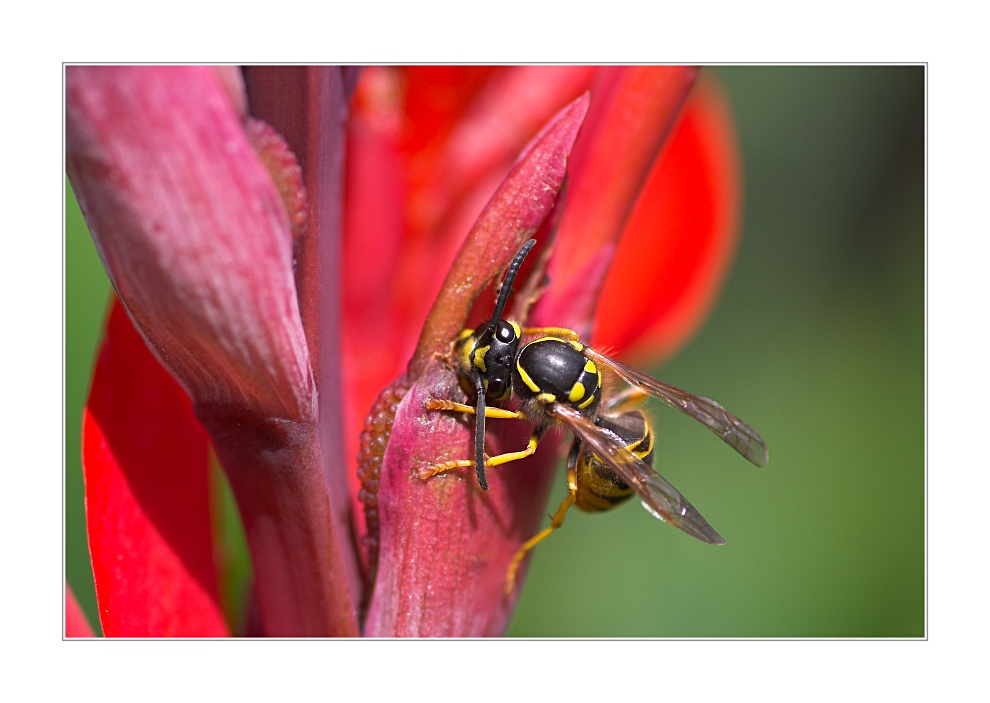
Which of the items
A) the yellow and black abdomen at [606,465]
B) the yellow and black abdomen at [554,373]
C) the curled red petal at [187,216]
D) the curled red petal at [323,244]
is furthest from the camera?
the yellow and black abdomen at [606,465]

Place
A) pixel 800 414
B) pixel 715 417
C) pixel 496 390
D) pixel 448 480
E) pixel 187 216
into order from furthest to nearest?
pixel 800 414
pixel 715 417
pixel 496 390
pixel 448 480
pixel 187 216

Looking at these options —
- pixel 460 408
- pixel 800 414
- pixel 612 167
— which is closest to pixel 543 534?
pixel 460 408

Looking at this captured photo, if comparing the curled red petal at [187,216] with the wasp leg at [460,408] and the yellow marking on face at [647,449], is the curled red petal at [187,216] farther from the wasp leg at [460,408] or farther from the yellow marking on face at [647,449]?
the yellow marking on face at [647,449]

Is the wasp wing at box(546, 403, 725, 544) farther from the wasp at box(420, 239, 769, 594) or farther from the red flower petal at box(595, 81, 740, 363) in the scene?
the red flower petal at box(595, 81, 740, 363)

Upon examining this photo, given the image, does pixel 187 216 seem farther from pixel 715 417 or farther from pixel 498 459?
pixel 715 417

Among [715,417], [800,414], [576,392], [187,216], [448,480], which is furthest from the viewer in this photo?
[800,414]

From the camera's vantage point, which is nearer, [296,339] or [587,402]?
[296,339]

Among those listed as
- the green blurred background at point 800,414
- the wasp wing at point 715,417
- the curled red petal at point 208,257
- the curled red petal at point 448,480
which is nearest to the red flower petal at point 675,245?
the wasp wing at point 715,417
